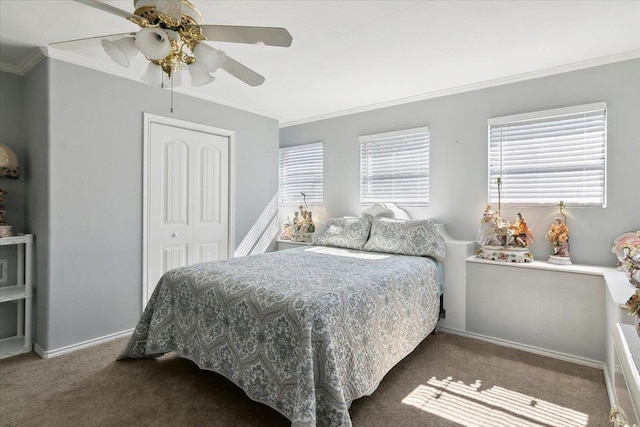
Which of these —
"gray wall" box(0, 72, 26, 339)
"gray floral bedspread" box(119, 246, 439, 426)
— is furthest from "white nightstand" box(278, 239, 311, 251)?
"gray wall" box(0, 72, 26, 339)

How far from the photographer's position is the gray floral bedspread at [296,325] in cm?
161

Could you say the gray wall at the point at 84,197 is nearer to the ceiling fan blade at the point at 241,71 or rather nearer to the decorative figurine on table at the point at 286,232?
the ceiling fan blade at the point at 241,71

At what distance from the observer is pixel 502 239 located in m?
2.96

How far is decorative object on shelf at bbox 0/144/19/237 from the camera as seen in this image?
2627mm

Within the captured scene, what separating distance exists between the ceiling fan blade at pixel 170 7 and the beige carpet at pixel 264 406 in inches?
80.8

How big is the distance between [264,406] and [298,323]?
73 centimetres

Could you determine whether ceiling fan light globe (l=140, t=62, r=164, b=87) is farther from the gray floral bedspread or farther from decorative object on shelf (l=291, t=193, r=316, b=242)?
decorative object on shelf (l=291, t=193, r=316, b=242)

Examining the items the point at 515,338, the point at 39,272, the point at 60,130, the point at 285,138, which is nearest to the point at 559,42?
the point at 515,338

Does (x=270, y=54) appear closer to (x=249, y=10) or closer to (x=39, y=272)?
(x=249, y=10)

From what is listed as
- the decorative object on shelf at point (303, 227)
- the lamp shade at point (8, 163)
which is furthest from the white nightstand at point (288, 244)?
the lamp shade at point (8, 163)

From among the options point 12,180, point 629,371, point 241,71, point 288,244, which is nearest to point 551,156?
point 629,371

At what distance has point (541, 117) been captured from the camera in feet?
9.62

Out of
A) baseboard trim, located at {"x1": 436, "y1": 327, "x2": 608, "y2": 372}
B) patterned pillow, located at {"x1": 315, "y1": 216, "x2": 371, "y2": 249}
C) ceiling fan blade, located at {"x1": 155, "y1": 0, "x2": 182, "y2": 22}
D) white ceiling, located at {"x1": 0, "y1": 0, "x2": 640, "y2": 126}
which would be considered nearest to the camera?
ceiling fan blade, located at {"x1": 155, "y1": 0, "x2": 182, "y2": 22}

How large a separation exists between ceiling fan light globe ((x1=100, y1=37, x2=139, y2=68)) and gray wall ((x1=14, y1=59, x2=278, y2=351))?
1.45m
